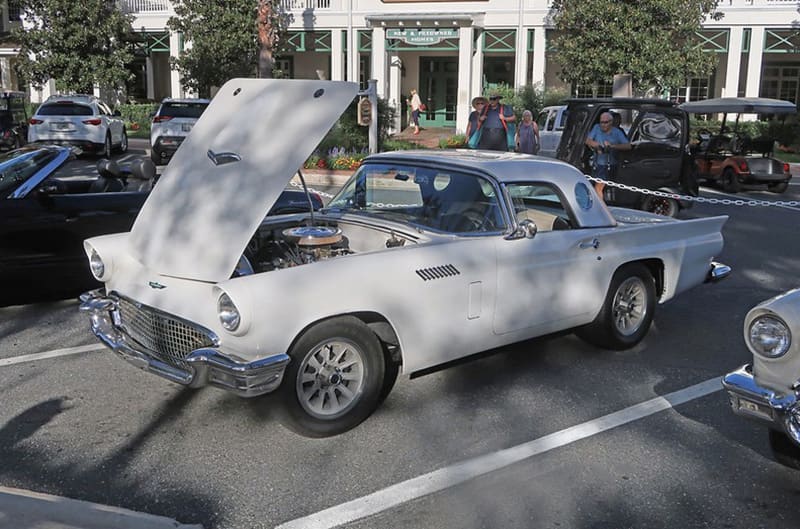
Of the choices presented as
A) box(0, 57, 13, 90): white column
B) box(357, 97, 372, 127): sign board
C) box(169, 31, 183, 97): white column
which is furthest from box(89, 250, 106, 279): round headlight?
box(0, 57, 13, 90): white column

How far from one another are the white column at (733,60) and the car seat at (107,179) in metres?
26.4

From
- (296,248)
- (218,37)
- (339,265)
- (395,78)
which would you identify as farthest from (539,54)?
(339,265)

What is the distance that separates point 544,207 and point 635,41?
20110 mm

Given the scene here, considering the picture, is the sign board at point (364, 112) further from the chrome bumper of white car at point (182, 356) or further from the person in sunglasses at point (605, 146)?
the chrome bumper of white car at point (182, 356)

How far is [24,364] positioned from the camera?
18.6 feet

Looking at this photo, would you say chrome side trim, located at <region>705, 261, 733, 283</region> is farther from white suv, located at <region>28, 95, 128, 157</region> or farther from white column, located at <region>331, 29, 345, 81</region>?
white column, located at <region>331, 29, 345, 81</region>

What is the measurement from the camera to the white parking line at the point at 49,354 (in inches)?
226

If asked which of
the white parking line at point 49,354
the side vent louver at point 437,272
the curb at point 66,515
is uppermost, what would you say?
the side vent louver at point 437,272

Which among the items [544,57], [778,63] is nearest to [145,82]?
[544,57]

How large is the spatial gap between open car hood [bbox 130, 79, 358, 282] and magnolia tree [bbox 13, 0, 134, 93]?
88.5 feet

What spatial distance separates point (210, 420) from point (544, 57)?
27767 mm

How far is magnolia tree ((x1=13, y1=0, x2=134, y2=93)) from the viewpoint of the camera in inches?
1145

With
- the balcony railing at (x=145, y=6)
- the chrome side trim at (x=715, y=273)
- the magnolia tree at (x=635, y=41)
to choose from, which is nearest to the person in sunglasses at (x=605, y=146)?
the chrome side trim at (x=715, y=273)

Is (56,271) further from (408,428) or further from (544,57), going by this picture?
(544,57)
